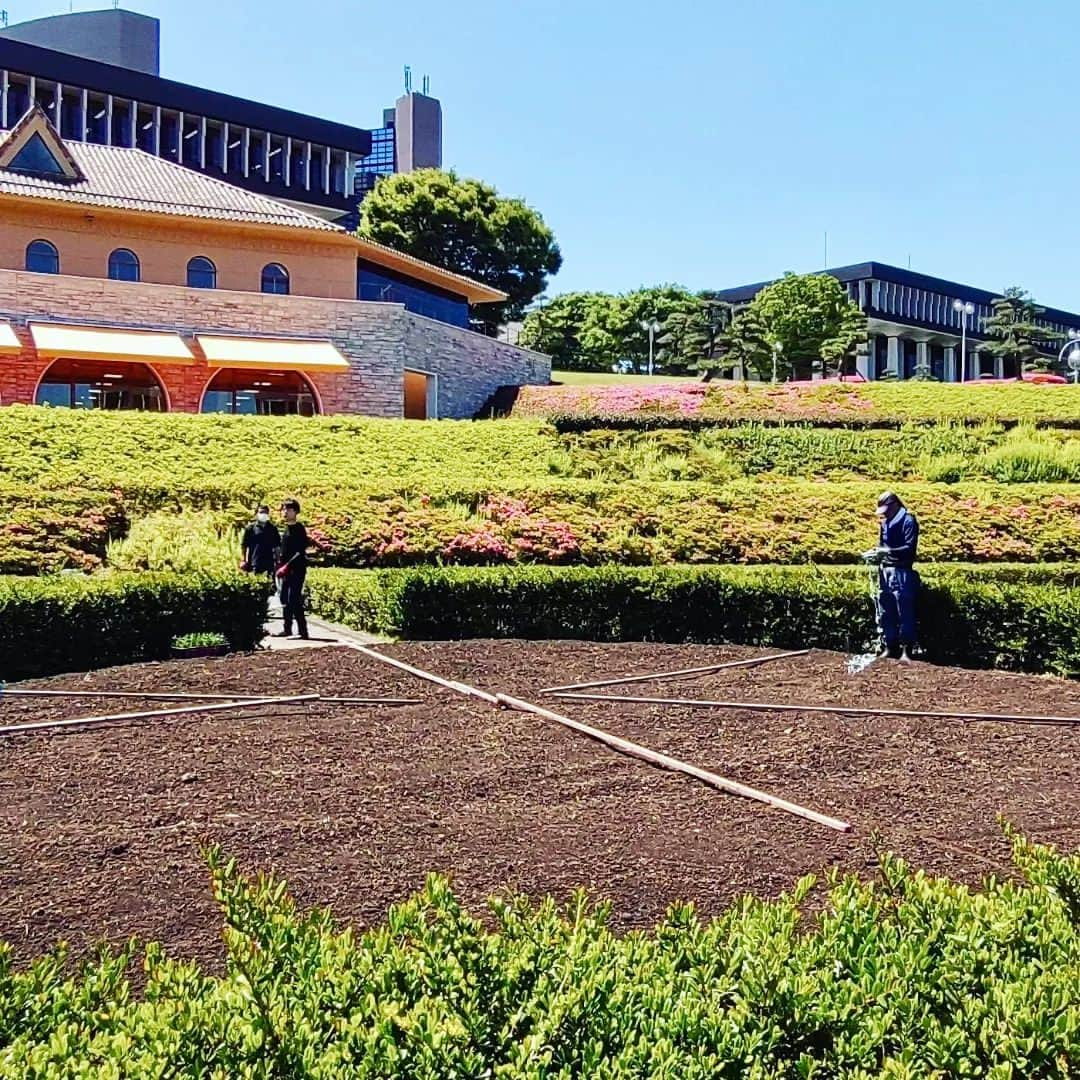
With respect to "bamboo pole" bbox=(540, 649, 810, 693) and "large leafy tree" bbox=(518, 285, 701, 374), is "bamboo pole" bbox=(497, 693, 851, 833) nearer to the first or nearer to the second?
"bamboo pole" bbox=(540, 649, 810, 693)

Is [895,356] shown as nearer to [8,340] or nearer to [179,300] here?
[179,300]

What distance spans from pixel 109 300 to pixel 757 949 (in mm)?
28837

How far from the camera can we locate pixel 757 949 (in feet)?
9.20

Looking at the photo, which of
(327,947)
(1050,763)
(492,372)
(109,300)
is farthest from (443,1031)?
(492,372)

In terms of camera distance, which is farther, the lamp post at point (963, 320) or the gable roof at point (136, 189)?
the lamp post at point (963, 320)

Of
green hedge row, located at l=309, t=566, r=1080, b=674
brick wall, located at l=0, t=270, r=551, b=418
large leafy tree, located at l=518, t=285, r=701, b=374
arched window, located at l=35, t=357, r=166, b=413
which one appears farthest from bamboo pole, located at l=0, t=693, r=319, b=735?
large leafy tree, located at l=518, t=285, r=701, b=374

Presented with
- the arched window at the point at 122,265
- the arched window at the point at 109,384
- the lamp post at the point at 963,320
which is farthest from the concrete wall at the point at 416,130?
the arched window at the point at 109,384

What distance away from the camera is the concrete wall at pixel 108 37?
241 ft

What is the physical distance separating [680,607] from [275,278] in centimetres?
2363

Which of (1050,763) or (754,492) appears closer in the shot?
(1050,763)

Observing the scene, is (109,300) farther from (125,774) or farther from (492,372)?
(125,774)

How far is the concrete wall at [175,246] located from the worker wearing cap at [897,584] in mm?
24199

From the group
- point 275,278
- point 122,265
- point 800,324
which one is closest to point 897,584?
point 275,278

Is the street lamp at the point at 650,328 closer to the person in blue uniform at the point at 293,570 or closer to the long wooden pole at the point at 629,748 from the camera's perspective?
the person in blue uniform at the point at 293,570
